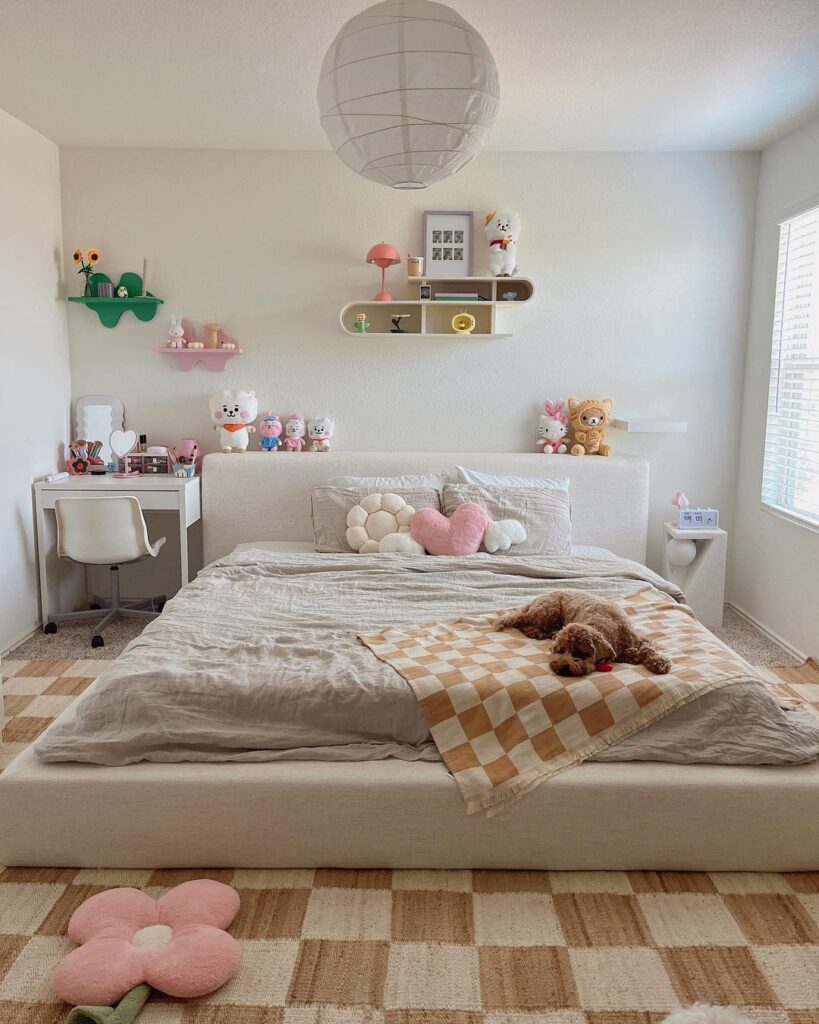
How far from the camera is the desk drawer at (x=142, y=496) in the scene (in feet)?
13.2

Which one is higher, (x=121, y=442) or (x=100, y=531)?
(x=121, y=442)

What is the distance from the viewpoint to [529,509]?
3807 mm

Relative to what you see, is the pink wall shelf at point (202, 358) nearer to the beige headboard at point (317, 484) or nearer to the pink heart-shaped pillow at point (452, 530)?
the beige headboard at point (317, 484)

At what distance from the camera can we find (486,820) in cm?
204

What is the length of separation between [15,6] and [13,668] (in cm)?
242

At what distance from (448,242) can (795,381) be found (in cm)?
179

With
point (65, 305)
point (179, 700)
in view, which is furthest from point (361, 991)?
point (65, 305)

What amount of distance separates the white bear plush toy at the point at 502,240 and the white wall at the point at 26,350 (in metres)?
2.17

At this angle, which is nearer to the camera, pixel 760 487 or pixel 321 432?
pixel 760 487

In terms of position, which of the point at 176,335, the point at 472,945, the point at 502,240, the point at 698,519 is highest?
the point at 502,240

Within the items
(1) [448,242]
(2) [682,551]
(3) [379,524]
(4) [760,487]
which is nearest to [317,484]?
(3) [379,524]

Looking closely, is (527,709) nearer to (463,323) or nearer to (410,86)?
(410,86)

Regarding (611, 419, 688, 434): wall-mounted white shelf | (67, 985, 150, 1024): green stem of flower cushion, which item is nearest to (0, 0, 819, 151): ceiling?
(611, 419, 688, 434): wall-mounted white shelf

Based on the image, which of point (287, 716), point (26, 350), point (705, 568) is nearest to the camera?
point (287, 716)
